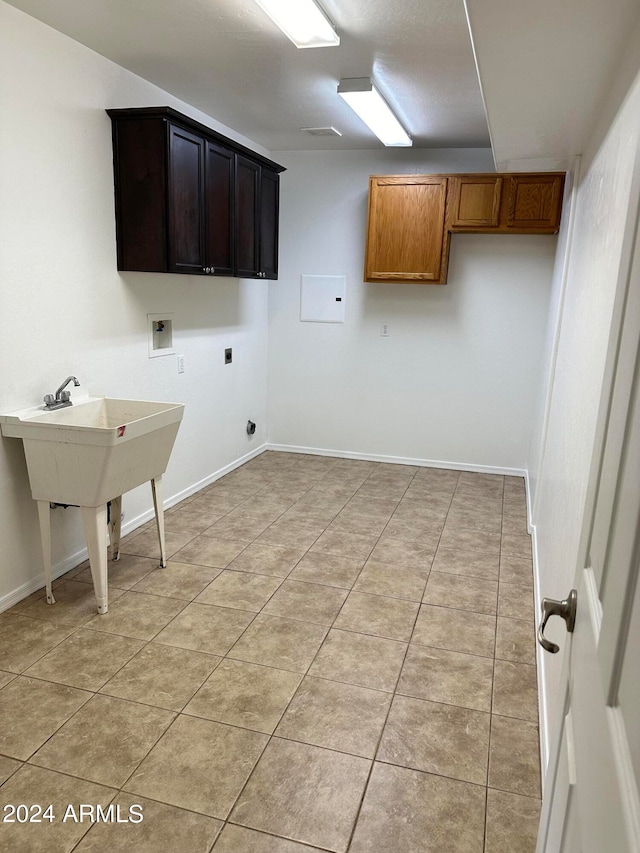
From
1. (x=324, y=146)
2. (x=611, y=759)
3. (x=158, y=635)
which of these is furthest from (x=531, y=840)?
(x=324, y=146)

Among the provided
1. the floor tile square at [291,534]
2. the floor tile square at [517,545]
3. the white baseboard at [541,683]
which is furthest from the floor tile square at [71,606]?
the floor tile square at [517,545]

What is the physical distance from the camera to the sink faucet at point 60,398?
2988mm

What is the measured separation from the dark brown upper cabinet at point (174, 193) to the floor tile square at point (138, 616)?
70.8 inches

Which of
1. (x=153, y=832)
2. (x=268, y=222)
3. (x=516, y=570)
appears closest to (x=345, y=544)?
(x=516, y=570)

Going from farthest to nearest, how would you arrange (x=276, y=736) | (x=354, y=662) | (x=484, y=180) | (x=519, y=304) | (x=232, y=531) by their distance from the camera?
(x=519, y=304) < (x=484, y=180) < (x=232, y=531) < (x=354, y=662) < (x=276, y=736)

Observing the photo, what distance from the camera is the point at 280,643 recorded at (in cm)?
267

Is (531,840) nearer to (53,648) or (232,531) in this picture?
(53,648)

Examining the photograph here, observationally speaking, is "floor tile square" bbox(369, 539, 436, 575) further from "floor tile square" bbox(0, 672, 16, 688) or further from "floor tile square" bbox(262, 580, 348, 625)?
"floor tile square" bbox(0, 672, 16, 688)

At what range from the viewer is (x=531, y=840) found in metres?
1.72

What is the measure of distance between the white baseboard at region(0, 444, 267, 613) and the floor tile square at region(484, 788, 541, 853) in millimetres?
2246

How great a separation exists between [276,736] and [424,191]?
408cm

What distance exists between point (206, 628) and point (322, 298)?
347 cm

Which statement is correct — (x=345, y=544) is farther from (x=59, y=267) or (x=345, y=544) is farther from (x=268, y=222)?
(x=268, y=222)

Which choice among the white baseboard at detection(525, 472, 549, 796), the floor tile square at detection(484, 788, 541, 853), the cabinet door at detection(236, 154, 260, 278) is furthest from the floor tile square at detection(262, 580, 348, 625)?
the cabinet door at detection(236, 154, 260, 278)
